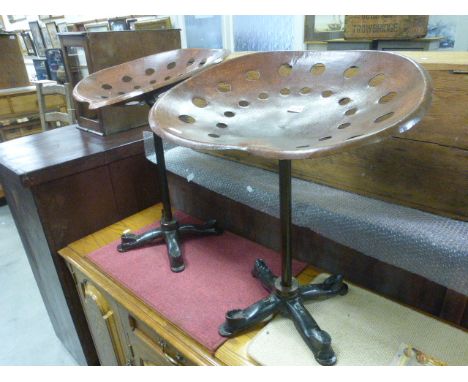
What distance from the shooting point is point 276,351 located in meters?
0.83

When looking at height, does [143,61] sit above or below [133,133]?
above

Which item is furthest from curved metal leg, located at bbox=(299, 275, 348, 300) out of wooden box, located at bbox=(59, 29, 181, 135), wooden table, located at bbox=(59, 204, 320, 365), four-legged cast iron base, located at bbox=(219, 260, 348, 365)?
wooden box, located at bbox=(59, 29, 181, 135)

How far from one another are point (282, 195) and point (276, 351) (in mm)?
352

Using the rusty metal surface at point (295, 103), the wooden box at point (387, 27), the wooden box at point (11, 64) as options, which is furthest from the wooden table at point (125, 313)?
the wooden box at point (11, 64)

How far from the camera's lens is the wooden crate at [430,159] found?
2.55 ft

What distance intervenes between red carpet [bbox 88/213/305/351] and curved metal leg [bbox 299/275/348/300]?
0.39 ft

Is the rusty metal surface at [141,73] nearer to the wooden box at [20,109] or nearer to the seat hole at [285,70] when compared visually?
the seat hole at [285,70]

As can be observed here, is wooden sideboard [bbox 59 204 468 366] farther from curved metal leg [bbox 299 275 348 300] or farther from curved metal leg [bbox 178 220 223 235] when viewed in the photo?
curved metal leg [bbox 178 220 223 235]

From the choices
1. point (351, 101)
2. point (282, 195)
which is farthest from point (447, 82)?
point (282, 195)

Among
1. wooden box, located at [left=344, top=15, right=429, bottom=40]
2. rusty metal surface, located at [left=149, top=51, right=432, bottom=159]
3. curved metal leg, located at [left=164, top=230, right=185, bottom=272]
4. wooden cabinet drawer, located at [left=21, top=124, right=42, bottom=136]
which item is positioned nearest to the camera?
rusty metal surface, located at [left=149, top=51, right=432, bottom=159]

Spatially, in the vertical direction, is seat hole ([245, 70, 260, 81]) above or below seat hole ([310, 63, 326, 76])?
below

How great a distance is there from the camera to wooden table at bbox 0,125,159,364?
1.23m
